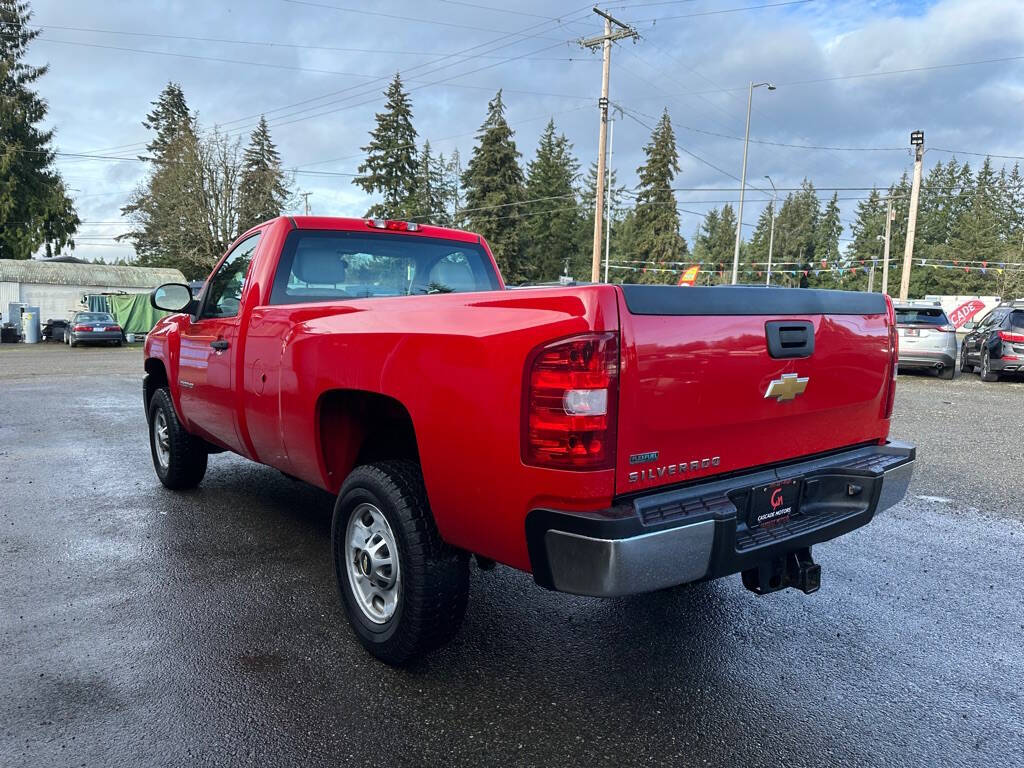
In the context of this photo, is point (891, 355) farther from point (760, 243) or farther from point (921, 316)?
point (760, 243)

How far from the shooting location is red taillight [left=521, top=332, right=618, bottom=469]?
2160 mm

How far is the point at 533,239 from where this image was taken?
62625 millimetres

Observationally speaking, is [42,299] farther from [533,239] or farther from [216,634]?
[216,634]

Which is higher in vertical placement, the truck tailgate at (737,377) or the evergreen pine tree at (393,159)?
the evergreen pine tree at (393,159)

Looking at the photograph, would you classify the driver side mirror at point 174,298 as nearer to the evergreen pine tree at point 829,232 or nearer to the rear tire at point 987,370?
the rear tire at point 987,370

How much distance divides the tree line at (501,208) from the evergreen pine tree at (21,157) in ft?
0.23

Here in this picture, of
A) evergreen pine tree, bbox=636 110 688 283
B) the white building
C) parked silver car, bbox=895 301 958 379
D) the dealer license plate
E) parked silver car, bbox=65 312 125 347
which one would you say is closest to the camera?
the dealer license plate

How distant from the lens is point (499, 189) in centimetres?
5262

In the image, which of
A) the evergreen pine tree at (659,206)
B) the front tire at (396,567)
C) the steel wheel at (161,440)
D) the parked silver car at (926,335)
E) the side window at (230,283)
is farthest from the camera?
the evergreen pine tree at (659,206)

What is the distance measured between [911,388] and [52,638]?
1397cm

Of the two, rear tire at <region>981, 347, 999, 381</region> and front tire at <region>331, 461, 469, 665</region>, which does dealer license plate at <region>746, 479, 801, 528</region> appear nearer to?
front tire at <region>331, 461, 469, 665</region>

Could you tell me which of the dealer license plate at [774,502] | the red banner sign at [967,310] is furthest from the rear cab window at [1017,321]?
the red banner sign at [967,310]

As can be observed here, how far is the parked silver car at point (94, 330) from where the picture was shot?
1062 inches

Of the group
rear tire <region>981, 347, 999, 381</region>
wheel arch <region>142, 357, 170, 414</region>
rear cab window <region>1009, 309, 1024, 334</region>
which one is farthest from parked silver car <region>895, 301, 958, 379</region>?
wheel arch <region>142, 357, 170, 414</region>
